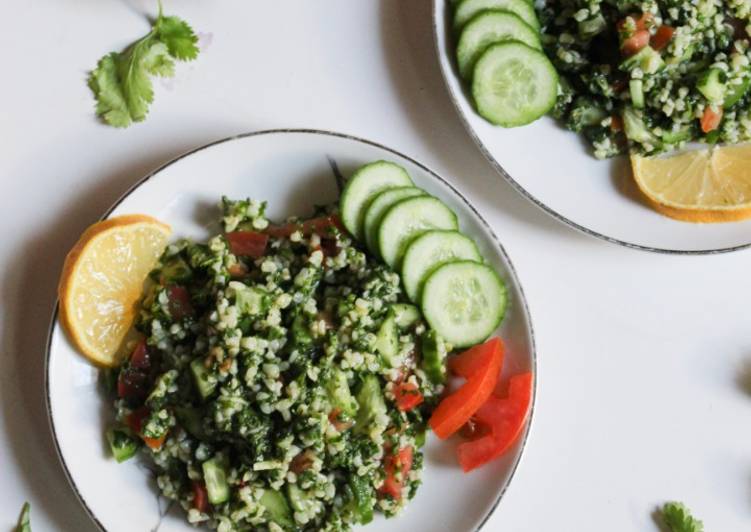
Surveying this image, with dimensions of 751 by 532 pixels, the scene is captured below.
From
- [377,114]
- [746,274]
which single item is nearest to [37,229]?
[377,114]

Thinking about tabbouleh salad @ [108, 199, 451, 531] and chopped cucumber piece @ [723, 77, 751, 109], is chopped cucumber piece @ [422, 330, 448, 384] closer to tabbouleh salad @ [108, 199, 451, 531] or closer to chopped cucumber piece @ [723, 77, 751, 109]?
tabbouleh salad @ [108, 199, 451, 531]

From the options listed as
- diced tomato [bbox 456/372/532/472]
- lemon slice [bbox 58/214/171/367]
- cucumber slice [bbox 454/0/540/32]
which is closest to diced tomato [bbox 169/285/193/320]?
lemon slice [bbox 58/214/171/367]

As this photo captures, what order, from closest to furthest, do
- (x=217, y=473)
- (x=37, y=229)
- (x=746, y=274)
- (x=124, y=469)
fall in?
1. (x=217, y=473)
2. (x=124, y=469)
3. (x=37, y=229)
4. (x=746, y=274)

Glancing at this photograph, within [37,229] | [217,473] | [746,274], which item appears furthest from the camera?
[746,274]

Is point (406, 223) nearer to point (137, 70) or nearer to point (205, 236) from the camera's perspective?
point (205, 236)

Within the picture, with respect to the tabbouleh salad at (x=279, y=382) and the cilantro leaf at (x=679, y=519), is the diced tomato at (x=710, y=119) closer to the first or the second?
the tabbouleh salad at (x=279, y=382)

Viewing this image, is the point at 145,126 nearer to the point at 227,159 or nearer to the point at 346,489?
the point at 227,159
